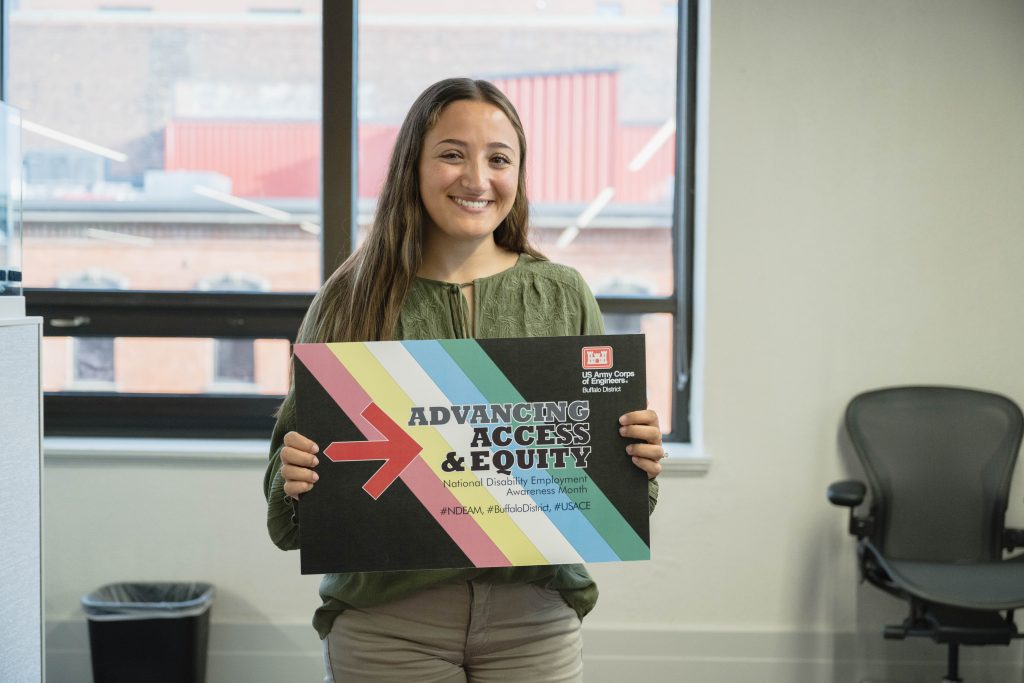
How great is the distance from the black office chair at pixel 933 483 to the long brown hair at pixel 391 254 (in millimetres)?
1768

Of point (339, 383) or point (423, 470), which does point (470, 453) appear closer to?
point (423, 470)

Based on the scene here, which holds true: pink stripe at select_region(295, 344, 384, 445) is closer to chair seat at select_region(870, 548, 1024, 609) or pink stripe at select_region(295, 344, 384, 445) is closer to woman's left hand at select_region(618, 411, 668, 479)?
woman's left hand at select_region(618, 411, 668, 479)

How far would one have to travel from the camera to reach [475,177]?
49.9 inches

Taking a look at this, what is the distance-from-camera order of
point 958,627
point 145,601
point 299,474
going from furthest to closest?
point 145,601, point 958,627, point 299,474

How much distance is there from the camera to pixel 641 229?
10.1 feet

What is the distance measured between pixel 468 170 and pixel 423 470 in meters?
0.44

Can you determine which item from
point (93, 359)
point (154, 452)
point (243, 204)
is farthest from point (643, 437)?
point (93, 359)

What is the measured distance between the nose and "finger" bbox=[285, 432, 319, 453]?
1.41 ft

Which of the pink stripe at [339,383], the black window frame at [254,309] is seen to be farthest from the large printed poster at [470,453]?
the black window frame at [254,309]

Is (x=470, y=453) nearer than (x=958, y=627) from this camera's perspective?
Yes

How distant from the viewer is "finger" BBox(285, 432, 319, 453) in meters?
1.21

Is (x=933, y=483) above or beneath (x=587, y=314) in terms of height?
beneath

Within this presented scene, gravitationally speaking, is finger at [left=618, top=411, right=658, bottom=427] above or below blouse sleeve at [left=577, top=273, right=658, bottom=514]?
below

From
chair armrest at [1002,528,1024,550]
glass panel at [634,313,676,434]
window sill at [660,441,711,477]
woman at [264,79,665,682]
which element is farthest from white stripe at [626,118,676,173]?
woman at [264,79,665,682]
